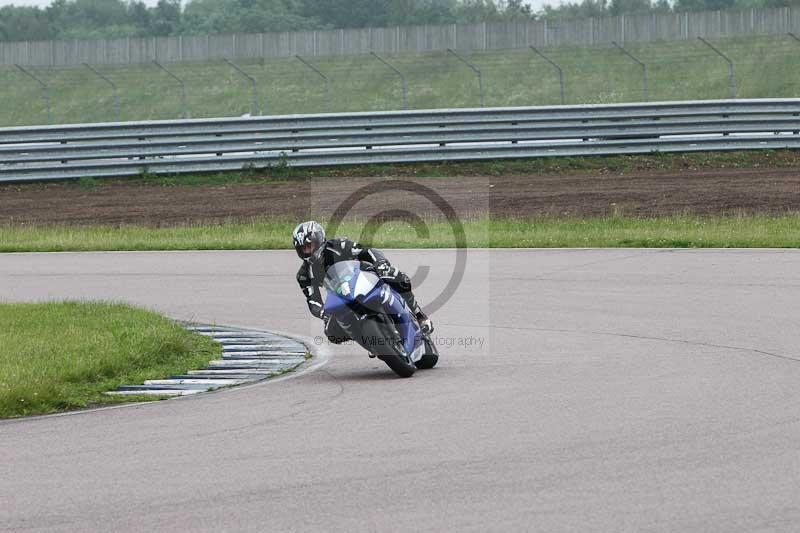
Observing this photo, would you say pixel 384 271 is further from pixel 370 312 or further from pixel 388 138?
pixel 388 138

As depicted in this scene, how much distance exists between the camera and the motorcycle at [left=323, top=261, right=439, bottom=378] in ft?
34.6

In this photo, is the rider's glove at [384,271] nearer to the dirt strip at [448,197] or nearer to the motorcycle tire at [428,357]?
the motorcycle tire at [428,357]

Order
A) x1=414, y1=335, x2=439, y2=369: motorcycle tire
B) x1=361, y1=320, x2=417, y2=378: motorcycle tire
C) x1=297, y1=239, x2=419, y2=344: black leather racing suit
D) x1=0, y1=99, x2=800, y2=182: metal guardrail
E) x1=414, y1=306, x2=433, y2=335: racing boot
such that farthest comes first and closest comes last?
x1=0, y1=99, x2=800, y2=182: metal guardrail < x1=414, y1=306, x2=433, y2=335: racing boot < x1=414, y1=335, x2=439, y2=369: motorcycle tire < x1=297, y1=239, x2=419, y2=344: black leather racing suit < x1=361, y1=320, x2=417, y2=378: motorcycle tire

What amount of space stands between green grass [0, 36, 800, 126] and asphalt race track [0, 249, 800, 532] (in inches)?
1203

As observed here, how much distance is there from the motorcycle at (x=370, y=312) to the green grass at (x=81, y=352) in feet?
5.49

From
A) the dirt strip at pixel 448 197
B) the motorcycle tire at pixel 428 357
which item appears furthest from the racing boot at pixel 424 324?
the dirt strip at pixel 448 197

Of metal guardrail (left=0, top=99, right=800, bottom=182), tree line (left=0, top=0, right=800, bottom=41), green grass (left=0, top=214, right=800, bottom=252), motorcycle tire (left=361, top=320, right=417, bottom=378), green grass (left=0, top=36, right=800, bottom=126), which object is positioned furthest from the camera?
tree line (left=0, top=0, right=800, bottom=41)

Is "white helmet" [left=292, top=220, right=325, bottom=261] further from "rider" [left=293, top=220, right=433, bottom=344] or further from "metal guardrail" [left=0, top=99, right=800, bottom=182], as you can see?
"metal guardrail" [left=0, top=99, right=800, bottom=182]

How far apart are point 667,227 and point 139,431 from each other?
14386 mm

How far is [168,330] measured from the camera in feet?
41.5

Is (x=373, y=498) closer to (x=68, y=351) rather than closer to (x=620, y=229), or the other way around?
(x=68, y=351)

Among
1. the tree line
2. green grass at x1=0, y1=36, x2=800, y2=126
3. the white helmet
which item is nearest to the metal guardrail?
green grass at x1=0, y1=36, x2=800, y2=126

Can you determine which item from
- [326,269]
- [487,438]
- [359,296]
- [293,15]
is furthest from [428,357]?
[293,15]

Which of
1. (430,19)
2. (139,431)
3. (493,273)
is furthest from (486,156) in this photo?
(430,19)
